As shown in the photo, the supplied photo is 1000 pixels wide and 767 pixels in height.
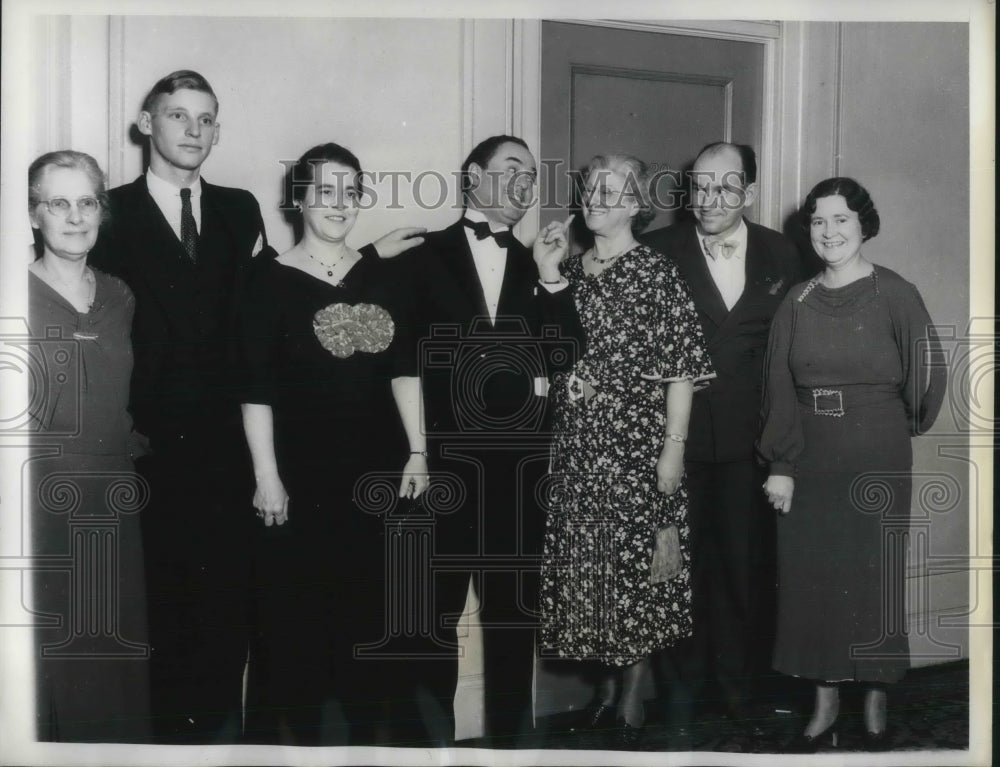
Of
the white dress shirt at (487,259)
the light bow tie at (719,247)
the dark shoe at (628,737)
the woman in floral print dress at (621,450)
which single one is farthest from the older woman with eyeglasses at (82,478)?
the light bow tie at (719,247)

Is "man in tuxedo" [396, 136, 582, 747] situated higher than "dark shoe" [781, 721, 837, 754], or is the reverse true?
"man in tuxedo" [396, 136, 582, 747]

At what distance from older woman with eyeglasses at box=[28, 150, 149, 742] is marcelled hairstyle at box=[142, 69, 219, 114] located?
236 millimetres

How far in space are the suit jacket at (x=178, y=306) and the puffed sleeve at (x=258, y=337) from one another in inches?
1.4

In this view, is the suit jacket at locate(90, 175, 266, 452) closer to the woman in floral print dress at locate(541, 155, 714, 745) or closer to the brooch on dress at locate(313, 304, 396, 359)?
the brooch on dress at locate(313, 304, 396, 359)

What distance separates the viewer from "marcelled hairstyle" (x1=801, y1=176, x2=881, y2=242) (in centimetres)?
289

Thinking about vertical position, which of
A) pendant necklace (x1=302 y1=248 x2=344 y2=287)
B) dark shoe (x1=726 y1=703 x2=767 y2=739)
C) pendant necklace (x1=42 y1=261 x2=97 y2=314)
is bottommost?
dark shoe (x1=726 y1=703 x2=767 y2=739)

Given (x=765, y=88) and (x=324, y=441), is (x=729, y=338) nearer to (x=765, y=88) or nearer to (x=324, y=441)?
(x=765, y=88)

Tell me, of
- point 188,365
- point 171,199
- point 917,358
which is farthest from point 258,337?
point 917,358

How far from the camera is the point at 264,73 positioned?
2777 millimetres

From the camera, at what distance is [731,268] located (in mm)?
2875

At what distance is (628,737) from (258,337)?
1.55 meters

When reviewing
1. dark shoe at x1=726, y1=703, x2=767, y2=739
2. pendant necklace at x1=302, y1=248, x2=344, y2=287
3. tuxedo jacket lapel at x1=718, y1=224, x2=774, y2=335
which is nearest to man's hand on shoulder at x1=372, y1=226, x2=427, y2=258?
pendant necklace at x1=302, y1=248, x2=344, y2=287

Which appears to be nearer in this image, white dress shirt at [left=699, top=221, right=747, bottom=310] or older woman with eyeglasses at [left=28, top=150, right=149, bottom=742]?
older woman with eyeglasses at [left=28, top=150, right=149, bottom=742]

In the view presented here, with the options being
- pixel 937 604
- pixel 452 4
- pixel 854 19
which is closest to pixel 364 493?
pixel 452 4
